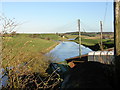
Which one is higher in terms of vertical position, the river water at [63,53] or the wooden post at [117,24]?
the wooden post at [117,24]

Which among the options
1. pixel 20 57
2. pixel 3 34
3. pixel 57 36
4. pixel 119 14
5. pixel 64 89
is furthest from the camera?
pixel 57 36

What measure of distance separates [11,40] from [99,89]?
12.5 ft

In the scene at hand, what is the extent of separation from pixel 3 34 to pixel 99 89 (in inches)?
142

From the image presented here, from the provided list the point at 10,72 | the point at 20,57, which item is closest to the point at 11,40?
the point at 20,57

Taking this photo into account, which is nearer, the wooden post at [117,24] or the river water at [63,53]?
the wooden post at [117,24]

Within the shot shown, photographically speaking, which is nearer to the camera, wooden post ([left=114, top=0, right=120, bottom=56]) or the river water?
wooden post ([left=114, top=0, right=120, bottom=56])

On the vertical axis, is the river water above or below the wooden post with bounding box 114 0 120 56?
below

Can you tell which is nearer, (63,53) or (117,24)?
(117,24)

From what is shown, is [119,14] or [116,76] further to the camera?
[119,14]

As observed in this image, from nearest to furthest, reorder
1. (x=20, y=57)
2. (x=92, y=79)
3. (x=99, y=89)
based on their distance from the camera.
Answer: (x=99, y=89) → (x=92, y=79) → (x=20, y=57)

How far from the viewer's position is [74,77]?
2486 mm

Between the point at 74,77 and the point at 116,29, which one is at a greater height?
the point at 116,29

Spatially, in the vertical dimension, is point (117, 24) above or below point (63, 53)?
above

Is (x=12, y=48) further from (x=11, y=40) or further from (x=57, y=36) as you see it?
(x=57, y=36)
